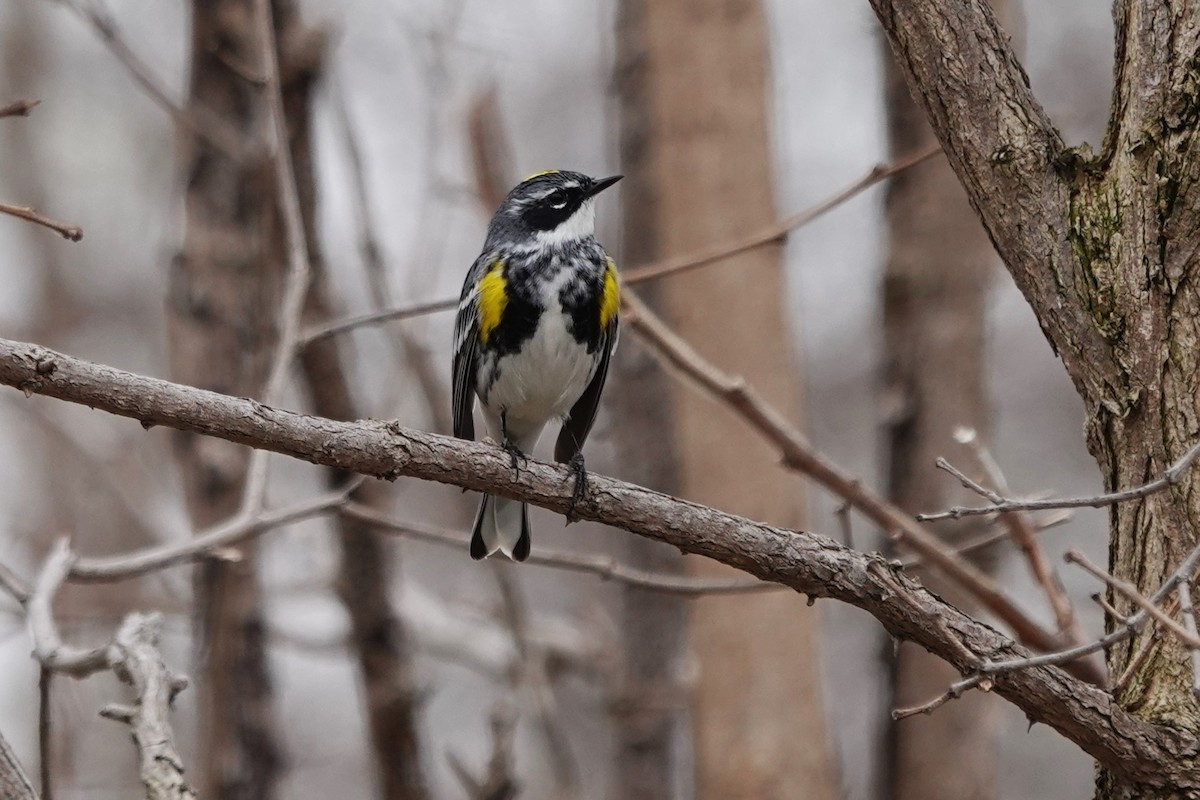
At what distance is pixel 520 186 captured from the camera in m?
5.14

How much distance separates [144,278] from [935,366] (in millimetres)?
8492

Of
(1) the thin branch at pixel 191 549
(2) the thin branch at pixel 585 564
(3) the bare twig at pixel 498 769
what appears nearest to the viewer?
(1) the thin branch at pixel 191 549

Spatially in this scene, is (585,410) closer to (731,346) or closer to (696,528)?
(731,346)

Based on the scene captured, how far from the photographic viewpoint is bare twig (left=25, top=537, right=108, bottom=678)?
2.68 m

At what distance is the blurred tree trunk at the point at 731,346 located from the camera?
536cm

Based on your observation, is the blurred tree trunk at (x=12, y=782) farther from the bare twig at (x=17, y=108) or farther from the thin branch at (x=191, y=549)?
the bare twig at (x=17, y=108)

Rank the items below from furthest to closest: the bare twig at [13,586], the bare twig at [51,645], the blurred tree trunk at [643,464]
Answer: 1. the blurred tree trunk at [643,464]
2. the bare twig at [13,586]
3. the bare twig at [51,645]

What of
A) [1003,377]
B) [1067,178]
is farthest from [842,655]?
[1067,178]

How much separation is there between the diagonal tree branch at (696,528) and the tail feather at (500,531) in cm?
147

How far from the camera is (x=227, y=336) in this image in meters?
5.18

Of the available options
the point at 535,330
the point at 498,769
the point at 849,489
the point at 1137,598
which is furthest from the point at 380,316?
the point at 1137,598

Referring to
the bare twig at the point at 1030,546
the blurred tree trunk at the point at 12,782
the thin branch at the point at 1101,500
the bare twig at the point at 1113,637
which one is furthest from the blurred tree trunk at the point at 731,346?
the blurred tree trunk at the point at 12,782

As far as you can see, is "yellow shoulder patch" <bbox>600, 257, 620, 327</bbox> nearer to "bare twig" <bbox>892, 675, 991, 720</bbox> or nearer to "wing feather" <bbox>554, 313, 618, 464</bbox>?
"wing feather" <bbox>554, 313, 618, 464</bbox>

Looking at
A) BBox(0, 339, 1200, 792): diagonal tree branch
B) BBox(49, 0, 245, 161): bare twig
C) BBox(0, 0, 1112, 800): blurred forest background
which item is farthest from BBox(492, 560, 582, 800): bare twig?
BBox(0, 339, 1200, 792): diagonal tree branch
